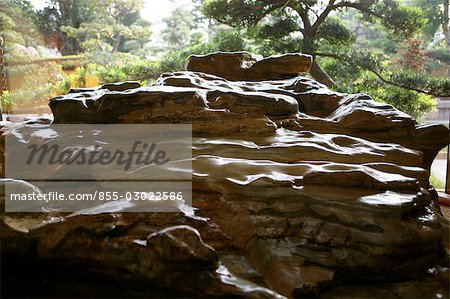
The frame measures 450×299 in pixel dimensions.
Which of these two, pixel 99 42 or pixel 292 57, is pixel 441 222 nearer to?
pixel 292 57

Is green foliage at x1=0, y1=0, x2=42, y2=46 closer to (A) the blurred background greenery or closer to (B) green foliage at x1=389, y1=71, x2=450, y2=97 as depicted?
(A) the blurred background greenery

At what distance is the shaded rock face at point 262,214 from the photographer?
8.76 feet

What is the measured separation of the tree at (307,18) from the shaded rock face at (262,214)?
4160 millimetres

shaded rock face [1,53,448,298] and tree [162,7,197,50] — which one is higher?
tree [162,7,197,50]

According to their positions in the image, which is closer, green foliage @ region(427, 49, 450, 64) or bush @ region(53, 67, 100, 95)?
bush @ region(53, 67, 100, 95)

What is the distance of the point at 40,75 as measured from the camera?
10.1 metres

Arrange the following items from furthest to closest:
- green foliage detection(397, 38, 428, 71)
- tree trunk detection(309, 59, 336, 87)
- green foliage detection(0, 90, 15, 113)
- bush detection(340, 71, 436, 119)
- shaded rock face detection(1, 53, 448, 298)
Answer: green foliage detection(397, 38, 428, 71) → green foliage detection(0, 90, 15, 113) → tree trunk detection(309, 59, 336, 87) → bush detection(340, 71, 436, 119) → shaded rock face detection(1, 53, 448, 298)

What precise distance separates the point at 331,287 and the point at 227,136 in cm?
187

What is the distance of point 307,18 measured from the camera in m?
8.35

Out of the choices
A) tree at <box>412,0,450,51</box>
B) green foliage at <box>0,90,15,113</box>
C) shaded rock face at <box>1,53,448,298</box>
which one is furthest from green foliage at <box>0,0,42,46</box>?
tree at <box>412,0,450,51</box>

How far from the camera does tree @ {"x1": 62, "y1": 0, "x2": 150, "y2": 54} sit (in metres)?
10.8

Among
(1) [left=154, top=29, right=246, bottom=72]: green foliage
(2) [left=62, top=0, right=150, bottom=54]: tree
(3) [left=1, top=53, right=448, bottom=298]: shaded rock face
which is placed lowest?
(3) [left=1, top=53, right=448, bottom=298]: shaded rock face

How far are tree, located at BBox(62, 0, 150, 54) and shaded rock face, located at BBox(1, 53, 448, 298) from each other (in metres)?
7.23

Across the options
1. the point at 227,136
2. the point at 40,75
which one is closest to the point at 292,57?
the point at 227,136
